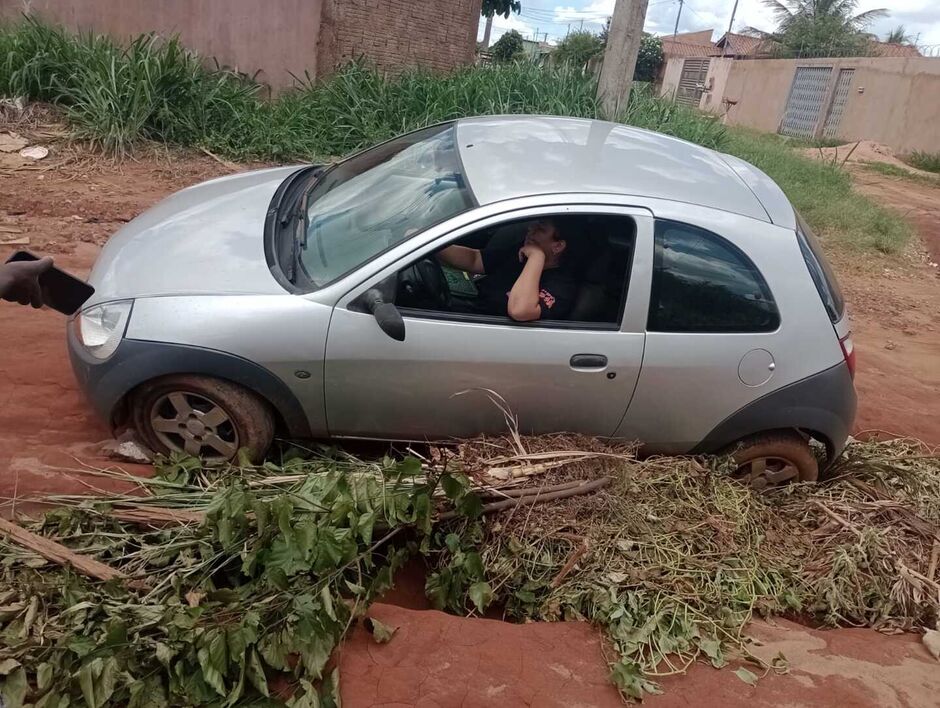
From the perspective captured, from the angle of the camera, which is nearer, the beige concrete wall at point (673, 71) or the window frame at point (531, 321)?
the window frame at point (531, 321)

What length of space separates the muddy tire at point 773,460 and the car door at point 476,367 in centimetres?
77

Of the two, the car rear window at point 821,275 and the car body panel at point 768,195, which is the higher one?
the car body panel at point 768,195

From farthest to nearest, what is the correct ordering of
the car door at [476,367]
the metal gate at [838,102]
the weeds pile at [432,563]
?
the metal gate at [838,102] → the car door at [476,367] → the weeds pile at [432,563]

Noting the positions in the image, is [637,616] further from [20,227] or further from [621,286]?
[20,227]

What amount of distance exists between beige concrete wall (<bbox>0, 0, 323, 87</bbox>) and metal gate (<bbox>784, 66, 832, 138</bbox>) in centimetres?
2241

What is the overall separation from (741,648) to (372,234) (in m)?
2.35

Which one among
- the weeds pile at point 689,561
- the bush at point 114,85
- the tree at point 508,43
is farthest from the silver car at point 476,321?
the tree at point 508,43

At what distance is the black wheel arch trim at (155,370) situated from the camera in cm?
312

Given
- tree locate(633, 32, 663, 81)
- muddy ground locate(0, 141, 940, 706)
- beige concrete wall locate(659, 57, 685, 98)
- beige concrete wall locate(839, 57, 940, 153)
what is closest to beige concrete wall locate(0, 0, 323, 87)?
muddy ground locate(0, 141, 940, 706)

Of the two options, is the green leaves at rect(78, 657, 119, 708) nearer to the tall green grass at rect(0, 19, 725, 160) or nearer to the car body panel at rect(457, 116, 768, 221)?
the car body panel at rect(457, 116, 768, 221)

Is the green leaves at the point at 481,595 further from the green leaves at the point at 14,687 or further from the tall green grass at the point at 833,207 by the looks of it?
the tall green grass at the point at 833,207

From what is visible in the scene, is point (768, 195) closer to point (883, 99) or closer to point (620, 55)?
point (620, 55)

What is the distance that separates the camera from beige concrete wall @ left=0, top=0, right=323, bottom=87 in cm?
948

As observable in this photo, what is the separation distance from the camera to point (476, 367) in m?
3.27
